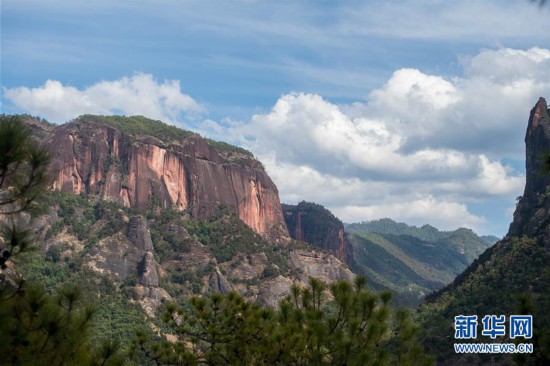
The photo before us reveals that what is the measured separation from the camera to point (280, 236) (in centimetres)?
18938

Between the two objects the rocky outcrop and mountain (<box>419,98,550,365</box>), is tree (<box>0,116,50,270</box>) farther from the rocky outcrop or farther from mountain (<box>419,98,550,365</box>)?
the rocky outcrop

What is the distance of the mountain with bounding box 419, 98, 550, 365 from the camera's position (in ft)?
227

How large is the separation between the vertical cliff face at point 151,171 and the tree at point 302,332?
129971 mm

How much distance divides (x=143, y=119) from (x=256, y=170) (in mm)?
40975

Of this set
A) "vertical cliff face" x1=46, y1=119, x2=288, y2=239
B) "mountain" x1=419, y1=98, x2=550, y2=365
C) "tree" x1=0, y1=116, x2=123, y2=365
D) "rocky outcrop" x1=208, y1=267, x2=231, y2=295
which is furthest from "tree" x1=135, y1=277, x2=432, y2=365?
"vertical cliff face" x1=46, y1=119, x2=288, y2=239

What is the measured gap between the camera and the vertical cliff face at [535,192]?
105m

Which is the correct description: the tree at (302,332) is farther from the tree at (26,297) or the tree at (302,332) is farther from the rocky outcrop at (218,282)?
the rocky outcrop at (218,282)

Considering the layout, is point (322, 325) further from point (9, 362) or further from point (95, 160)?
point (95, 160)

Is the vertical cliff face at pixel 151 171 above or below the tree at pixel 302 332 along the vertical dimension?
above

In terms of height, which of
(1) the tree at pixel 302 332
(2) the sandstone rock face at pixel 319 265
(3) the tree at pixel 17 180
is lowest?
(1) the tree at pixel 302 332

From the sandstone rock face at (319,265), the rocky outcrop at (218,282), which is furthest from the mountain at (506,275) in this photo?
the sandstone rock face at (319,265)

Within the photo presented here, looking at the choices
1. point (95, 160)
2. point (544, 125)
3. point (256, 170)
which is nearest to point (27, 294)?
point (544, 125)

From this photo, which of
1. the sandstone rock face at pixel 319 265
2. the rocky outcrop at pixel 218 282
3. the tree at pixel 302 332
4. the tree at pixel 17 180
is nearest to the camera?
the tree at pixel 17 180

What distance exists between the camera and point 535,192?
393ft
